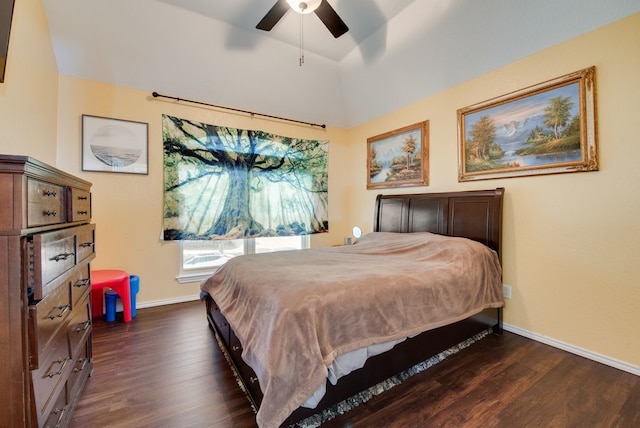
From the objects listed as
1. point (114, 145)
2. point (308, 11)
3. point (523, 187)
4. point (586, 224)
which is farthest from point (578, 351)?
point (114, 145)

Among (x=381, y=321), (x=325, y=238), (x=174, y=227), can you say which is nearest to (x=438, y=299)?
(x=381, y=321)

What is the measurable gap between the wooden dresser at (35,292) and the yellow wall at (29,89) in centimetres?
123

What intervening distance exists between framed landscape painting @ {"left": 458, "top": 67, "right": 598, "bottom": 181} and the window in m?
2.80

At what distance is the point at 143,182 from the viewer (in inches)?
125

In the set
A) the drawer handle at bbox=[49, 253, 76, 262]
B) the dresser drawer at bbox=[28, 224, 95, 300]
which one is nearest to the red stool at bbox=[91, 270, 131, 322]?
A: the dresser drawer at bbox=[28, 224, 95, 300]

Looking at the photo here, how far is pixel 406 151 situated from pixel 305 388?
124 inches

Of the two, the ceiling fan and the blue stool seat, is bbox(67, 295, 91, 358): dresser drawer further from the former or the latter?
the ceiling fan

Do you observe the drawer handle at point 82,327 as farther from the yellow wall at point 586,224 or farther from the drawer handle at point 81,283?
the yellow wall at point 586,224

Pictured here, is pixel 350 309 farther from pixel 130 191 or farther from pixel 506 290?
pixel 130 191

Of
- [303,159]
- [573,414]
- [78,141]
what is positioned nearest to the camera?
[573,414]

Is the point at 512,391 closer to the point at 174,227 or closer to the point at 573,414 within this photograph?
the point at 573,414

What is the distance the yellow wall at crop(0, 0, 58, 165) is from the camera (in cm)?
193

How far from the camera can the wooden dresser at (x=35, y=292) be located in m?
0.88

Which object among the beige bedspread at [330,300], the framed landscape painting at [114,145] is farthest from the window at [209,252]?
the beige bedspread at [330,300]
